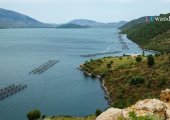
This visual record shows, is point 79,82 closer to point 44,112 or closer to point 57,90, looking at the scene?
point 57,90

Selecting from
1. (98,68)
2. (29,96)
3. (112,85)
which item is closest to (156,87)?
(112,85)

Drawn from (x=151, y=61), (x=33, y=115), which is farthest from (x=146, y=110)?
(x=151, y=61)

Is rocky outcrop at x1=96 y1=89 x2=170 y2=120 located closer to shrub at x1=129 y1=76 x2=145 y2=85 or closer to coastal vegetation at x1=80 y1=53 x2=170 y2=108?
coastal vegetation at x1=80 y1=53 x2=170 y2=108

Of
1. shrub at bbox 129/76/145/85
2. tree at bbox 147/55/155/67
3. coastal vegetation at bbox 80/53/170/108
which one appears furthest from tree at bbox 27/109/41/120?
tree at bbox 147/55/155/67

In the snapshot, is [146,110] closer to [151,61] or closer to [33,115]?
[33,115]

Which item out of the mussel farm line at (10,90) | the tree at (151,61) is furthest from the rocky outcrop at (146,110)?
the tree at (151,61)

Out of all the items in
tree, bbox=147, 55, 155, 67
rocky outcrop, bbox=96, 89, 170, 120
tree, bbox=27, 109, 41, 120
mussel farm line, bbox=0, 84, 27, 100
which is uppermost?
rocky outcrop, bbox=96, 89, 170, 120
